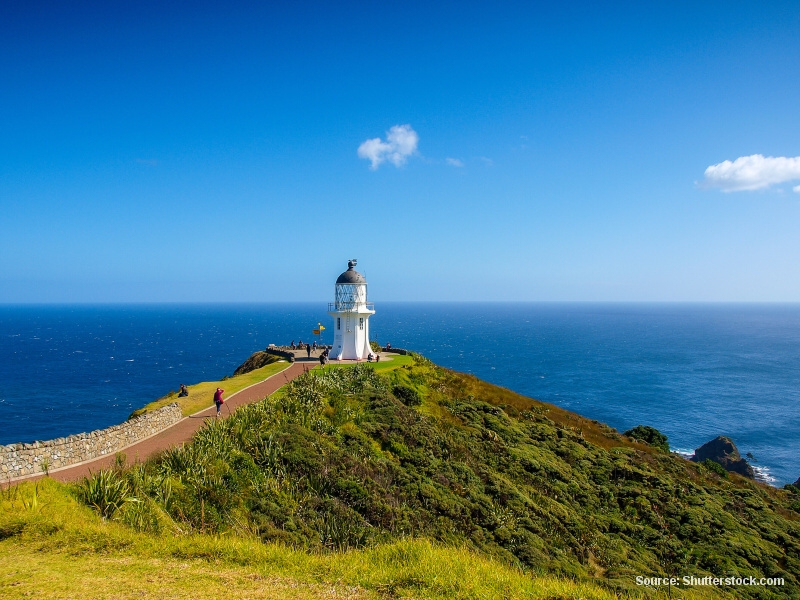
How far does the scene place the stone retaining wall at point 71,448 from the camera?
1261cm

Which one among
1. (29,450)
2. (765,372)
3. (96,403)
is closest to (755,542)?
(29,450)

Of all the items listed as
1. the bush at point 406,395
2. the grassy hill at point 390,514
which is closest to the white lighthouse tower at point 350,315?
the grassy hill at point 390,514

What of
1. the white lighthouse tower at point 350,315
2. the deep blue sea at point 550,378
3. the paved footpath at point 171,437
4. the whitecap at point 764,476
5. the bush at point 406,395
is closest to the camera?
the paved footpath at point 171,437

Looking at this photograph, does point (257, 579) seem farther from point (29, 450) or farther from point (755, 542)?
point (755, 542)

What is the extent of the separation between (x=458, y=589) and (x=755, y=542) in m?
18.6

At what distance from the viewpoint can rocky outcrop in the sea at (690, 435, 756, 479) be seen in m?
42.5

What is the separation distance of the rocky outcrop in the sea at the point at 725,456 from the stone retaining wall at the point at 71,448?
44.7m

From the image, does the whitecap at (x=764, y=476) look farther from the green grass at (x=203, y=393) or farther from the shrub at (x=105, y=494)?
the shrub at (x=105, y=494)

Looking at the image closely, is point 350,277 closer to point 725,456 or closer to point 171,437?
point 171,437

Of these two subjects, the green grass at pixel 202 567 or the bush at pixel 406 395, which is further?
the bush at pixel 406 395

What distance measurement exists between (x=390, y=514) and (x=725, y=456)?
43181 millimetres

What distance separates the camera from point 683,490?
24.5 metres

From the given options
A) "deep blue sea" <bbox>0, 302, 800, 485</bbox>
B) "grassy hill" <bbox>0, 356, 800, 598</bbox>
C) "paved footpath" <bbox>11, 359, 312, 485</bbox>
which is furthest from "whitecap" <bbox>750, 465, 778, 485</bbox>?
"paved footpath" <bbox>11, 359, 312, 485</bbox>

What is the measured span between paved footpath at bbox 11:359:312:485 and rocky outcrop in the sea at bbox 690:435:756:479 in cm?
3914
